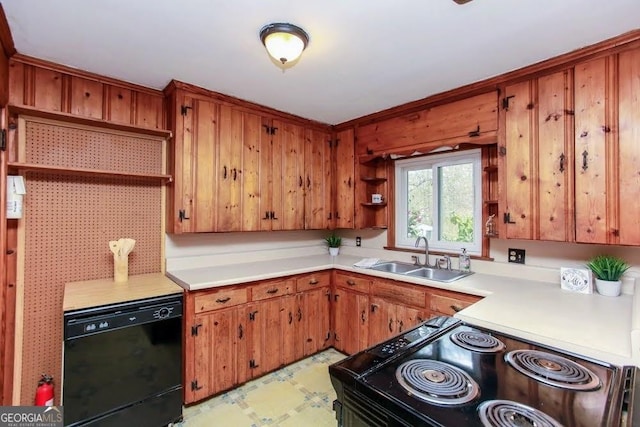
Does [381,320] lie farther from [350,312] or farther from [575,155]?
[575,155]

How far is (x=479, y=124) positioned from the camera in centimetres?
236

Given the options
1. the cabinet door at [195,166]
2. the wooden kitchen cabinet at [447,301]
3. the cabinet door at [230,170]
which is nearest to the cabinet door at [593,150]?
the wooden kitchen cabinet at [447,301]

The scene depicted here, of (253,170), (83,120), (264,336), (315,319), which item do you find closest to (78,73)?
(83,120)

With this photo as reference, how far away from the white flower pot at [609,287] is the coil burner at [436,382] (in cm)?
159

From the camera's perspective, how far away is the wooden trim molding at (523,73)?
1722 millimetres

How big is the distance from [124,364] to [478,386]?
193 centimetres

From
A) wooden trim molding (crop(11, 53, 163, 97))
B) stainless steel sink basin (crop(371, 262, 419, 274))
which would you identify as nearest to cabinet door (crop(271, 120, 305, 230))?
stainless steel sink basin (crop(371, 262, 419, 274))

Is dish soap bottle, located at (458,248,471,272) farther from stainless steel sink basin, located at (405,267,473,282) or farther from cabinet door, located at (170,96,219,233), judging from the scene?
cabinet door, located at (170,96,219,233)

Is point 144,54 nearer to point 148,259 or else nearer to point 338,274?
point 148,259

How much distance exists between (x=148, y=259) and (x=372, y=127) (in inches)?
95.4

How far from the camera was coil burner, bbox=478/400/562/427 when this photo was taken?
754mm

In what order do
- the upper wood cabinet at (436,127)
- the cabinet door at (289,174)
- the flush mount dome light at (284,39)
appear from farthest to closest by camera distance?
1. the cabinet door at (289,174)
2. the upper wood cabinet at (436,127)
3. the flush mount dome light at (284,39)

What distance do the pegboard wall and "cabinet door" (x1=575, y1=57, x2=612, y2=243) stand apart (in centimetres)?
306

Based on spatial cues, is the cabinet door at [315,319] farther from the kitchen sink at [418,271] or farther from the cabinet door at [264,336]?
the kitchen sink at [418,271]
